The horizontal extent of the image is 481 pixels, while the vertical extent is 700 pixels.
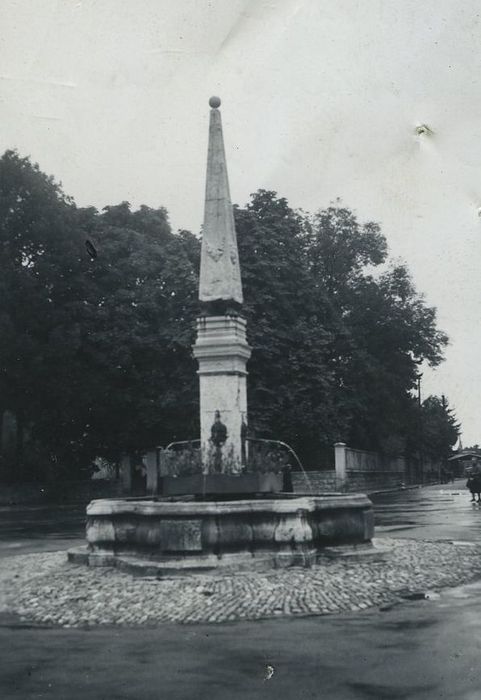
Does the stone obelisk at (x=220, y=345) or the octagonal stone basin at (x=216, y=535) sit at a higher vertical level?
the stone obelisk at (x=220, y=345)

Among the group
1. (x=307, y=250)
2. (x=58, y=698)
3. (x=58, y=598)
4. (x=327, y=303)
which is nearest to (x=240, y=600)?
(x=58, y=598)

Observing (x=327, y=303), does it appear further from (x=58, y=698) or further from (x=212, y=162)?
(x=58, y=698)

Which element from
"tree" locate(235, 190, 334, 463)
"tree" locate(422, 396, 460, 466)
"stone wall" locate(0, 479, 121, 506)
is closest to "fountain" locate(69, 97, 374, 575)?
"tree" locate(235, 190, 334, 463)

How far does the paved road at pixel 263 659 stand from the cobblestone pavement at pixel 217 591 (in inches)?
19.3

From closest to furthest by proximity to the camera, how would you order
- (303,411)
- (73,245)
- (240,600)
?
(240,600), (303,411), (73,245)

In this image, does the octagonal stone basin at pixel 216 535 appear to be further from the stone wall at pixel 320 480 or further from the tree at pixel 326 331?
the stone wall at pixel 320 480

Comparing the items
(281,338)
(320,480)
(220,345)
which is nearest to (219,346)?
(220,345)

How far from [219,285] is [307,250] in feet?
94.8

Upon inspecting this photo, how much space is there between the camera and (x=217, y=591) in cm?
932

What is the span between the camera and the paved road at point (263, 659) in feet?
18.1

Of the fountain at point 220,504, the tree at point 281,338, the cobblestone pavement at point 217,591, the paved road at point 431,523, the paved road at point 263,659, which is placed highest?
the tree at point 281,338

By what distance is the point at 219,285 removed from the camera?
14.5 meters

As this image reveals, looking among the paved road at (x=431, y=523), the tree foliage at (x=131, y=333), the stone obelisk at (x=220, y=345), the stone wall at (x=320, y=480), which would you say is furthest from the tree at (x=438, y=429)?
the stone obelisk at (x=220, y=345)

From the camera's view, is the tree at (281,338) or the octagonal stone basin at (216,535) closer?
the octagonal stone basin at (216,535)
